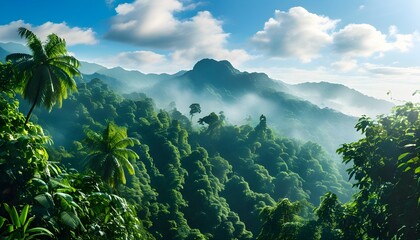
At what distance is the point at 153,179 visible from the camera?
68.6 meters

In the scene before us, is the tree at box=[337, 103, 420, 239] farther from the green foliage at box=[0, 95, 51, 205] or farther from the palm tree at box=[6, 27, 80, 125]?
the palm tree at box=[6, 27, 80, 125]

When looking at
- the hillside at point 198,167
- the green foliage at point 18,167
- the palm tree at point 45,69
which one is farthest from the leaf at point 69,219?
the hillside at point 198,167

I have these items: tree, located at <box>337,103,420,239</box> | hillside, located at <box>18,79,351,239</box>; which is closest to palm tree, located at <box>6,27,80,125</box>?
tree, located at <box>337,103,420,239</box>

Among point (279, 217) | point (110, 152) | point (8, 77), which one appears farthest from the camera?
point (110, 152)

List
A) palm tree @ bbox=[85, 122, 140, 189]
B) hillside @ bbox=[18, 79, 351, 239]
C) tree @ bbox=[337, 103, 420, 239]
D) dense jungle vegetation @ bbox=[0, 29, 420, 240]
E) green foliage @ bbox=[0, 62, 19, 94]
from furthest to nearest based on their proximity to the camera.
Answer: hillside @ bbox=[18, 79, 351, 239] → palm tree @ bbox=[85, 122, 140, 189] → green foliage @ bbox=[0, 62, 19, 94] → tree @ bbox=[337, 103, 420, 239] → dense jungle vegetation @ bbox=[0, 29, 420, 240]

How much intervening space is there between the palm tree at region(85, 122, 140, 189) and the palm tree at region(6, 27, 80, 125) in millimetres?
6073

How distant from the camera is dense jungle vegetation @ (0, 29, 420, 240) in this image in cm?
559

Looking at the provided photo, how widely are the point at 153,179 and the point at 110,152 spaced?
40.5 metres

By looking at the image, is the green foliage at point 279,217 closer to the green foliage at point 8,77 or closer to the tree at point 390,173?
the tree at point 390,173

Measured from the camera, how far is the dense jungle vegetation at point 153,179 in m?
5.59

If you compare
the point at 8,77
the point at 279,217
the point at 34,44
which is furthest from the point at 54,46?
the point at 279,217

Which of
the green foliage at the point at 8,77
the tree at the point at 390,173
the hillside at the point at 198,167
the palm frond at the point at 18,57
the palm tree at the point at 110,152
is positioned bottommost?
the hillside at the point at 198,167

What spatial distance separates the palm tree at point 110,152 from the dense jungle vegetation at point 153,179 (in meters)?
0.10

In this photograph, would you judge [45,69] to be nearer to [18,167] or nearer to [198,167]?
[18,167]
